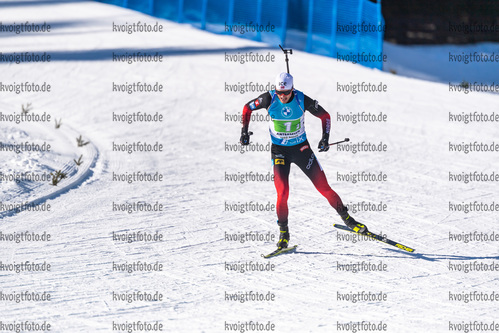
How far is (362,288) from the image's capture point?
717 centimetres

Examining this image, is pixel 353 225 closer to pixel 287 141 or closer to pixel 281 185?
pixel 281 185

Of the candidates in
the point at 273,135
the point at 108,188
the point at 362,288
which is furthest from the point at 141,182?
the point at 362,288

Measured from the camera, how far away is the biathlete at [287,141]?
26.1 feet

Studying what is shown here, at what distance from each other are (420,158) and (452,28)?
10.6 metres

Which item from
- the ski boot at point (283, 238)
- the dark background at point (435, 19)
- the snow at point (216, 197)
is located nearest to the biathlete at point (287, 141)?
the ski boot at point (283, 238)

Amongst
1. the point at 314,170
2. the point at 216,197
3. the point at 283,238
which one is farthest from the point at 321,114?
the point at 216,197

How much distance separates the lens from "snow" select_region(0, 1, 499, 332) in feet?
22.1

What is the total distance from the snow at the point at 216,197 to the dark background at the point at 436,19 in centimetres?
210

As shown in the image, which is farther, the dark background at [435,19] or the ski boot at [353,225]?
the dark background at [435,19]

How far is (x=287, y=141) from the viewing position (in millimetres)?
8094

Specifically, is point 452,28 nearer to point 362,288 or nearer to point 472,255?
point 472,255

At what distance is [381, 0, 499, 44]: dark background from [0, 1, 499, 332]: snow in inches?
82.6

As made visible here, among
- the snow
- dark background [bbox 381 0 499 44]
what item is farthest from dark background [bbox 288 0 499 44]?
the snow

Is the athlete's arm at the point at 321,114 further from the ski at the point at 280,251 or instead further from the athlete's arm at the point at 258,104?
the ski at the point at 280,251
